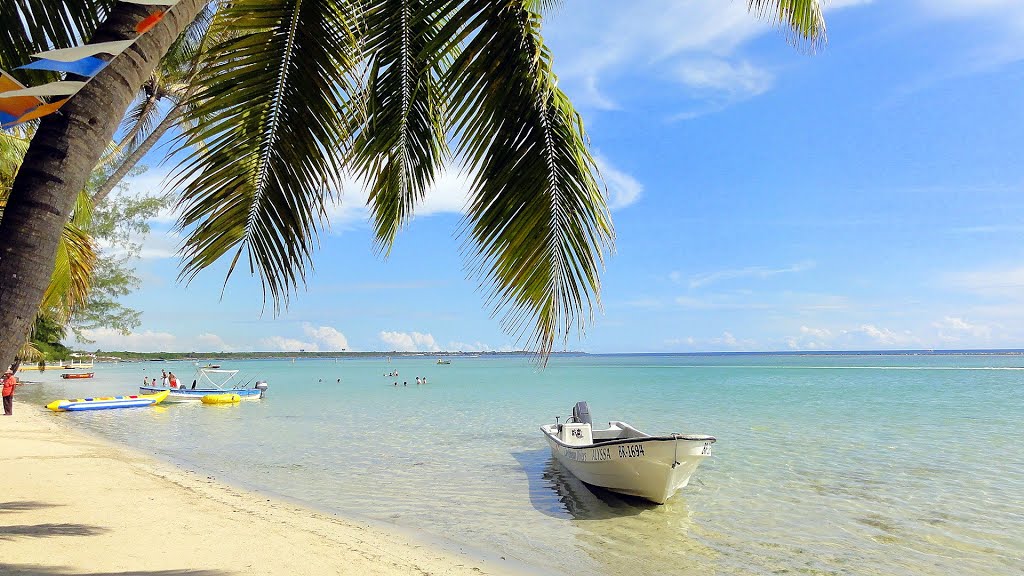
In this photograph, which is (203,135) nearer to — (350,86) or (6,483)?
(350,86)

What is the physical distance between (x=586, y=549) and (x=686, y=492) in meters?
3.56

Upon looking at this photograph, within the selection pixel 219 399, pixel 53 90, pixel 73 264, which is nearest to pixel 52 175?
pixel 53 90

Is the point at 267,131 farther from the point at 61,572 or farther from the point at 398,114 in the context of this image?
the point at 61,572

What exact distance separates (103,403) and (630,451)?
24305 millimetres

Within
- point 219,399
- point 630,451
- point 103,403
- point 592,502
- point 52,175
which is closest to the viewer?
point 52,175

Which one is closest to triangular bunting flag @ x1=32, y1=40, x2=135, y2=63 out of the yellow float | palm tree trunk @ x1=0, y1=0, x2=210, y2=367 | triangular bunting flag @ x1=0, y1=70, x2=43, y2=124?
triangular bunting flag @ x1=0, y1=70, x2=43, y2=124

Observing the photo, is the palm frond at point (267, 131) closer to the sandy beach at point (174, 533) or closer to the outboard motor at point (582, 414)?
the sandy beach at point (174, 533)

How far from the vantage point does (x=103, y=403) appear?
82.6ft

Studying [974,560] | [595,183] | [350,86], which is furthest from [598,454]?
[350,86]

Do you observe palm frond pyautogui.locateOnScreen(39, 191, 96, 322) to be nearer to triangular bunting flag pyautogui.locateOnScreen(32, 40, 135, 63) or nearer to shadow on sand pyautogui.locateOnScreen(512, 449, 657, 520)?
shadow on sand pyautogui.locateOnScreen(512, 449, 657, 520)

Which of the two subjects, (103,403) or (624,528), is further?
(103,403)

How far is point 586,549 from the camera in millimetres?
7730

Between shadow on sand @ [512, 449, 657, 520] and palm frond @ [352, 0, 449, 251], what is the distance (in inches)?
236

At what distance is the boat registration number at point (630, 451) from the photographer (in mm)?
9125
